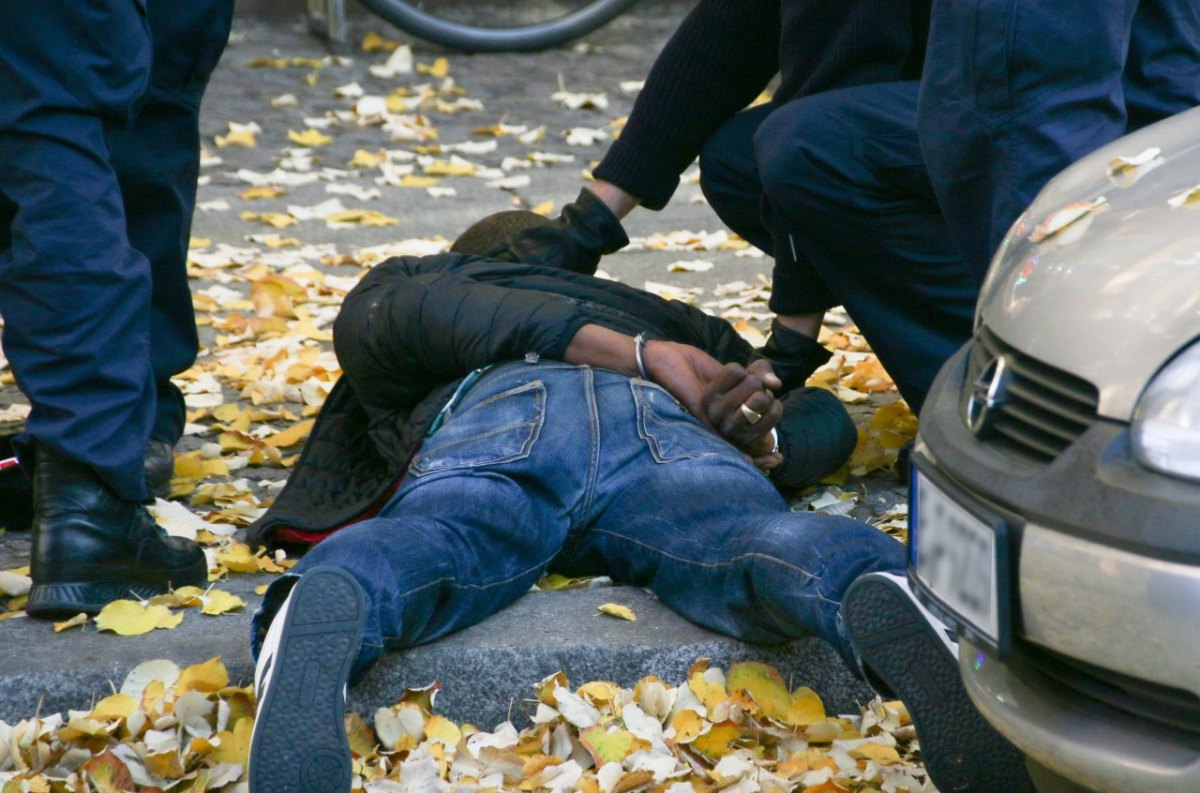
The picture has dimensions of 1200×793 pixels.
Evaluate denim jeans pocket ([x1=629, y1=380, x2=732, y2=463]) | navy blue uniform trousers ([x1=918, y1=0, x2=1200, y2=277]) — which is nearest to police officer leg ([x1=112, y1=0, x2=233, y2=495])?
denim jeans pocket ([x1=629, y1=380, x2=732, y2=463])

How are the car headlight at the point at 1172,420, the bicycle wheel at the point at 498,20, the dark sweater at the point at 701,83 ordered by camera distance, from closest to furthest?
1. the car headlight at the point at 1172,420
2. the dark sweater at the point at 701,83
3. the bicycle wheel at the point at 498,20

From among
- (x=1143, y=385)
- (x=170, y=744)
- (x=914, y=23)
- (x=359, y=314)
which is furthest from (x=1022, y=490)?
(x=914, y=23)

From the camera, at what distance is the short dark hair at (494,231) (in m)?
3.33

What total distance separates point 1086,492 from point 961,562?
202 millimetres

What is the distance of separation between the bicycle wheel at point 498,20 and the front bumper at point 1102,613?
6.67 m

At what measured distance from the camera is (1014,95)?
2.27 metres

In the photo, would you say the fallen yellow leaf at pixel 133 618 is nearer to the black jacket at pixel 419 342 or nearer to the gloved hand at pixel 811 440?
the black jacket at pixel 419 342

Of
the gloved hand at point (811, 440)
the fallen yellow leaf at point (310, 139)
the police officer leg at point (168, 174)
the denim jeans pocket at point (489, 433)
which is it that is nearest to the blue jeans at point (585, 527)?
the denim jeans pocket at point (489, 433)

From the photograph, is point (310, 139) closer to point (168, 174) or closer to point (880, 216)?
point (168, 174)

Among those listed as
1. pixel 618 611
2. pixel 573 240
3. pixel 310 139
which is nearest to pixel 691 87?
pixel 573 240

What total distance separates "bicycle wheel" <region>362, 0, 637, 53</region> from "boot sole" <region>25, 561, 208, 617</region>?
18.7 ft

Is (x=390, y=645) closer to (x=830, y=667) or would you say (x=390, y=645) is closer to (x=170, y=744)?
(x=170, y=744)

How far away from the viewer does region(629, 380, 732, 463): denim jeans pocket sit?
8.26ft

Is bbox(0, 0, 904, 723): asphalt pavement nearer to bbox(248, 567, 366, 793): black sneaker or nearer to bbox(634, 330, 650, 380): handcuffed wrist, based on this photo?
bbox(248, 567, 366, 793): black sneaker
